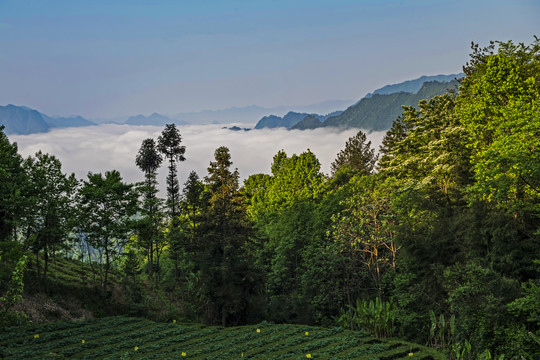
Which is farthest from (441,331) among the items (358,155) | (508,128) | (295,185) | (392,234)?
(358,155)

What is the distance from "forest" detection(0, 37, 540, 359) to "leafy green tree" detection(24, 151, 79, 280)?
12 centimetres

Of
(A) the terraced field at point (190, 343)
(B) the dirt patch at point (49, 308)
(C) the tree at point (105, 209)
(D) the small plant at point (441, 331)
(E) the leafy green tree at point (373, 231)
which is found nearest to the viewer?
(A) the terraced field at point (190, 343)

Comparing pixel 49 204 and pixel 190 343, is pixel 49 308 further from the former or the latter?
pixel 190 343

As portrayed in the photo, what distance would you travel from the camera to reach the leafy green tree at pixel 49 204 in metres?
35.5

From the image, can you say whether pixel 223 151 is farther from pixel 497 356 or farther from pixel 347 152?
pixel 347 152

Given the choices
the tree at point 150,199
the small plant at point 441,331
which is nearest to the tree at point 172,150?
the tree at point 150,199

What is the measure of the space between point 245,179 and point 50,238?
1871 inches

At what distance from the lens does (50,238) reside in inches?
1465

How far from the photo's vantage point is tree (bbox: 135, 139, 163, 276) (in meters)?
44.8

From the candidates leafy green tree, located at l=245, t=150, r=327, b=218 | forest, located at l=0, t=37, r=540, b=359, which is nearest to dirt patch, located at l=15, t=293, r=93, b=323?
forest, located at l=0, t=37, r=540, b=359

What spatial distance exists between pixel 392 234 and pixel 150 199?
88.7 feet

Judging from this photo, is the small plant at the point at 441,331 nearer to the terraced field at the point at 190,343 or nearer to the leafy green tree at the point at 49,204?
the terraced field at the point at 190,343

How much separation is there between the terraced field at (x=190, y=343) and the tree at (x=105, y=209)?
390 inches

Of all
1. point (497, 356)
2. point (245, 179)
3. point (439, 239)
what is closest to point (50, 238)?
point (439, 239)
